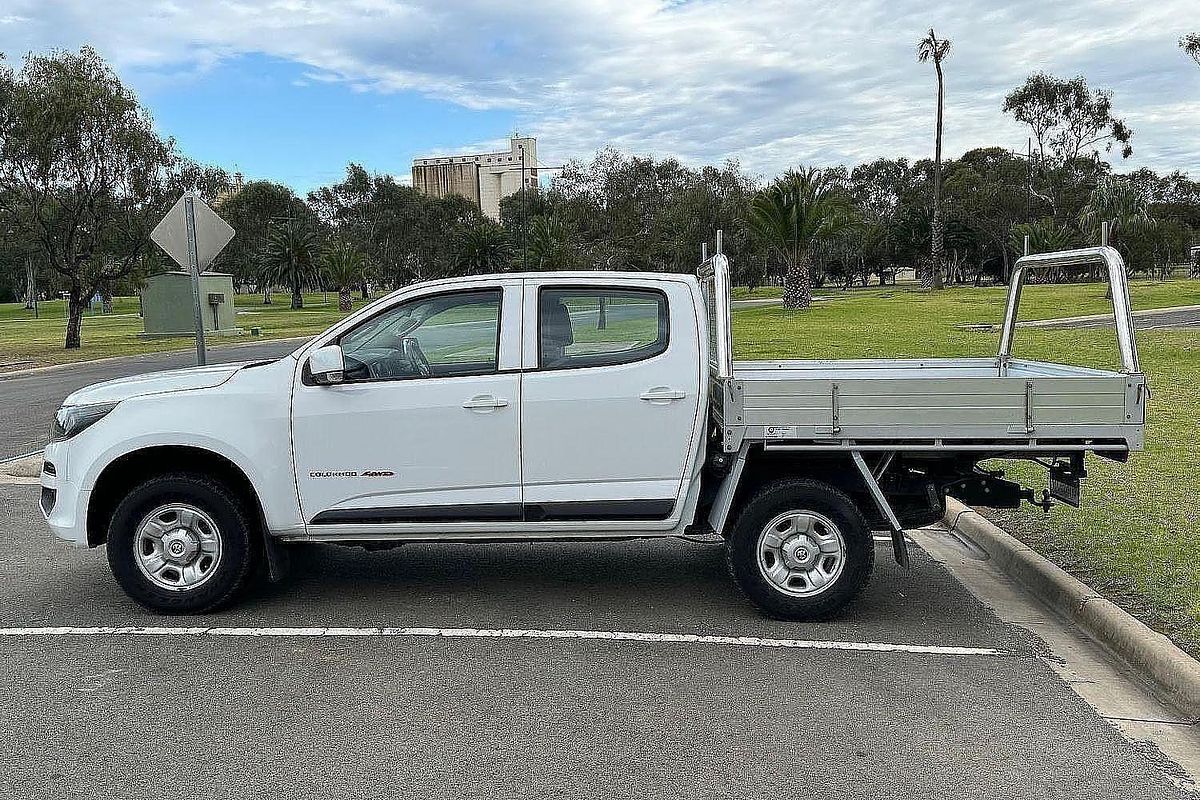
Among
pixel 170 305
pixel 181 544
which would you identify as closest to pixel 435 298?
pixel 181 544

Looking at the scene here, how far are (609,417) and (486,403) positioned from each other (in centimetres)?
68

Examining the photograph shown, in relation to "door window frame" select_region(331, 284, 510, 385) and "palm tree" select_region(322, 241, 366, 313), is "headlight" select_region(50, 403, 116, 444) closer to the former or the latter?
"door window frame" select_region(331, 284, 510, 385)

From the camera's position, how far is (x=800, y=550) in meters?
5.70

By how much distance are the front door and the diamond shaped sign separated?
21.0 ft

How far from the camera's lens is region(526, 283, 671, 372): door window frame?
573cm

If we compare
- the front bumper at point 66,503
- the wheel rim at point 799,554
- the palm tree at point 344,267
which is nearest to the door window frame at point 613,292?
the wheel rim at point 799,554

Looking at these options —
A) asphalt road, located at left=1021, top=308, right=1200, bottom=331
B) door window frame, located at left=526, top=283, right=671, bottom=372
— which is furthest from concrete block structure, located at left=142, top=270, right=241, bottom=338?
door window frame, located at left=526, top=283, right=671, bottom=372

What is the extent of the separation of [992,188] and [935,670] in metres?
80.7

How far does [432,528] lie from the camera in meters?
5.76

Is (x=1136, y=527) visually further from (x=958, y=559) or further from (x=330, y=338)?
(x=330, y=338)

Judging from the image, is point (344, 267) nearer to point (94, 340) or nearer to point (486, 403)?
point (94, 340)

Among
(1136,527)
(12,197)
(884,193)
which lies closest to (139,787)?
(1136,527)

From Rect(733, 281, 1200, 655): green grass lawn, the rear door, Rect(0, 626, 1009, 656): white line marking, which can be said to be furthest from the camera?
Rect(733, 281, 1200, 655): green grass lawn

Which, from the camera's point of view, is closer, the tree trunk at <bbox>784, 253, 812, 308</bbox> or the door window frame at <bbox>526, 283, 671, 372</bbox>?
the door window frame at <bbox>526, 283, 671, 372</bbox>
